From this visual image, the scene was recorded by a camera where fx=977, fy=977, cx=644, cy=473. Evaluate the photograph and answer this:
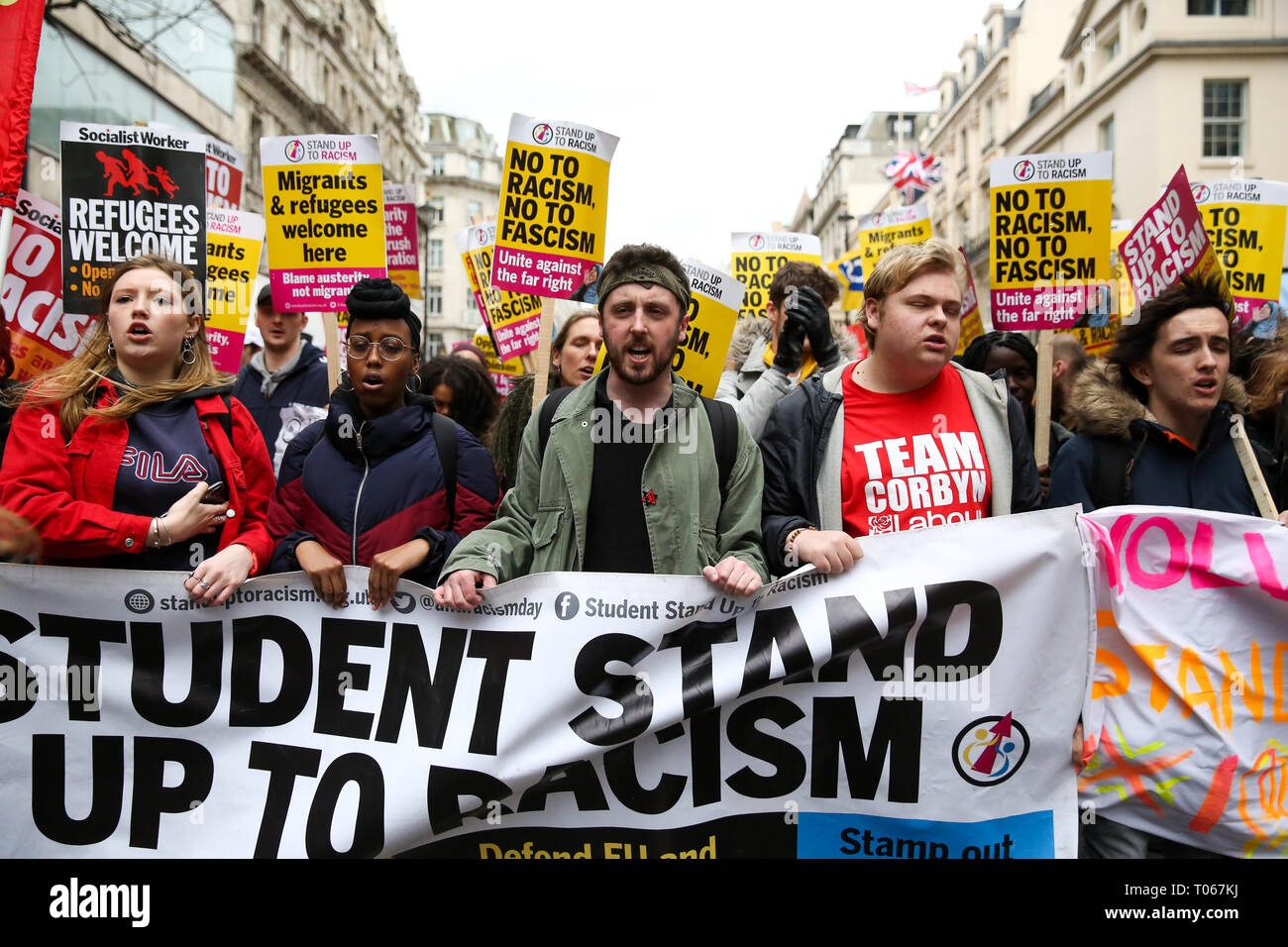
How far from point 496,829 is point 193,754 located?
99cm

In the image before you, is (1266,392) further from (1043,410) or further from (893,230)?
(893,230)

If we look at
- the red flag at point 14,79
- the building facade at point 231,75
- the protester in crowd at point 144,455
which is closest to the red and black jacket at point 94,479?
the protester in crowd at point 144,455

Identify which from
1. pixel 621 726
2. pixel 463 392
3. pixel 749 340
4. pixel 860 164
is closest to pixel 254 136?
pixel 463 392

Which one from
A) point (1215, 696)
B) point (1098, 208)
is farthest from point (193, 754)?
point (1098, 208)

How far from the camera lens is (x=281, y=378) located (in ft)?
19.2

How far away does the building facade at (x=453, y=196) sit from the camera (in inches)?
2985

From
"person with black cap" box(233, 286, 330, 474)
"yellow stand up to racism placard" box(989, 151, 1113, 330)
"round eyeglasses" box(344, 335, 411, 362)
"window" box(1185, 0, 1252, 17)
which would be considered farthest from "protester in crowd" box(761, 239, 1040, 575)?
"window" box(1185, 0, 1252, 17)

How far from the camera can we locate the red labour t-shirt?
124 inches

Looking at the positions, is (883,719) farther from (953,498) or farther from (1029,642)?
(953,498)

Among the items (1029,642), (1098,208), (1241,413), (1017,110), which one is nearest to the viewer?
(1029,642)

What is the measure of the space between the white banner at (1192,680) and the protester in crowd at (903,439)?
37 centimetres

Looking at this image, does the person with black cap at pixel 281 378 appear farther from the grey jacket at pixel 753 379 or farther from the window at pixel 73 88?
the window at pixel 73 88

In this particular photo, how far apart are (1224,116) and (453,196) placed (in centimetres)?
6466

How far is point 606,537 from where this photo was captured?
3104mm
